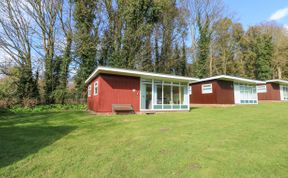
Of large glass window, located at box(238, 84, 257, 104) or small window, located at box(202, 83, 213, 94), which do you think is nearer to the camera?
small window, located at box(202, 83, 213, 94)

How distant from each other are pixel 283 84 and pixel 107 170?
2675 centimetres

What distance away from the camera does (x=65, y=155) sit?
3.41 meters

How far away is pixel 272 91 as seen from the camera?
20516 mm

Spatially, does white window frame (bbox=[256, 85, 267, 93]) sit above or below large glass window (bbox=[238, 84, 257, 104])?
above

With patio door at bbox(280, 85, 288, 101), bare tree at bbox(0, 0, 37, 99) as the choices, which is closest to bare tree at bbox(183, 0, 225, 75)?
patio door at bbox(280, 85, 288, 101)

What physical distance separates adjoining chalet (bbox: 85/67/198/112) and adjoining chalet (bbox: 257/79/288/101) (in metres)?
14.4

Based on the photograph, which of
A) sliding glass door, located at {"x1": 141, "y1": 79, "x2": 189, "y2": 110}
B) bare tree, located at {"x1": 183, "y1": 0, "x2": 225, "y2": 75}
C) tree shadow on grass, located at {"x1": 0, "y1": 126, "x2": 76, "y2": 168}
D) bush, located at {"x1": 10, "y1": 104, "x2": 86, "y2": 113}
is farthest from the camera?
bare tree, located at {"x1": 183, "y1": 0, "x2": 225, "y2": 75}

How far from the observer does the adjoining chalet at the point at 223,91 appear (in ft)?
48.6

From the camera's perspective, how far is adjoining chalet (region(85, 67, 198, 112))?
962 centimetres

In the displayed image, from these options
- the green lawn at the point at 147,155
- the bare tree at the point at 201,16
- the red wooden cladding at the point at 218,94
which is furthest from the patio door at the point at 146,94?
the bare tree at the point at 201,16

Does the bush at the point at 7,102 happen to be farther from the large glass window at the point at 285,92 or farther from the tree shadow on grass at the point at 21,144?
the large glass window at the point at 285,92

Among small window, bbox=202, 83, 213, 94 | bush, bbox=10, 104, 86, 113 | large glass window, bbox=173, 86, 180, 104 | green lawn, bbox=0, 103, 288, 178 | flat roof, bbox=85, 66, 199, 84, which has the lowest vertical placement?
green lawn, bbox=0, 103, 288, 178

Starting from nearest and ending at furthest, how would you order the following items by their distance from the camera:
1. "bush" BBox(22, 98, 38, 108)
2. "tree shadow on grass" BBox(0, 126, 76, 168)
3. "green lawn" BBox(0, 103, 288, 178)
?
"green lawn" BBox(0, 103, 288, 178), "tree shadow on grass" BBox(0, 126, 76, 168), "bush" BBox(22, 98, 38, 108)

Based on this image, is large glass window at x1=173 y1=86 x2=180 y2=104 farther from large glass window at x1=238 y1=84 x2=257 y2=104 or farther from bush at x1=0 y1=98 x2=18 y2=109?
bush at x1=0 y1=98 x2=18 y2=109
